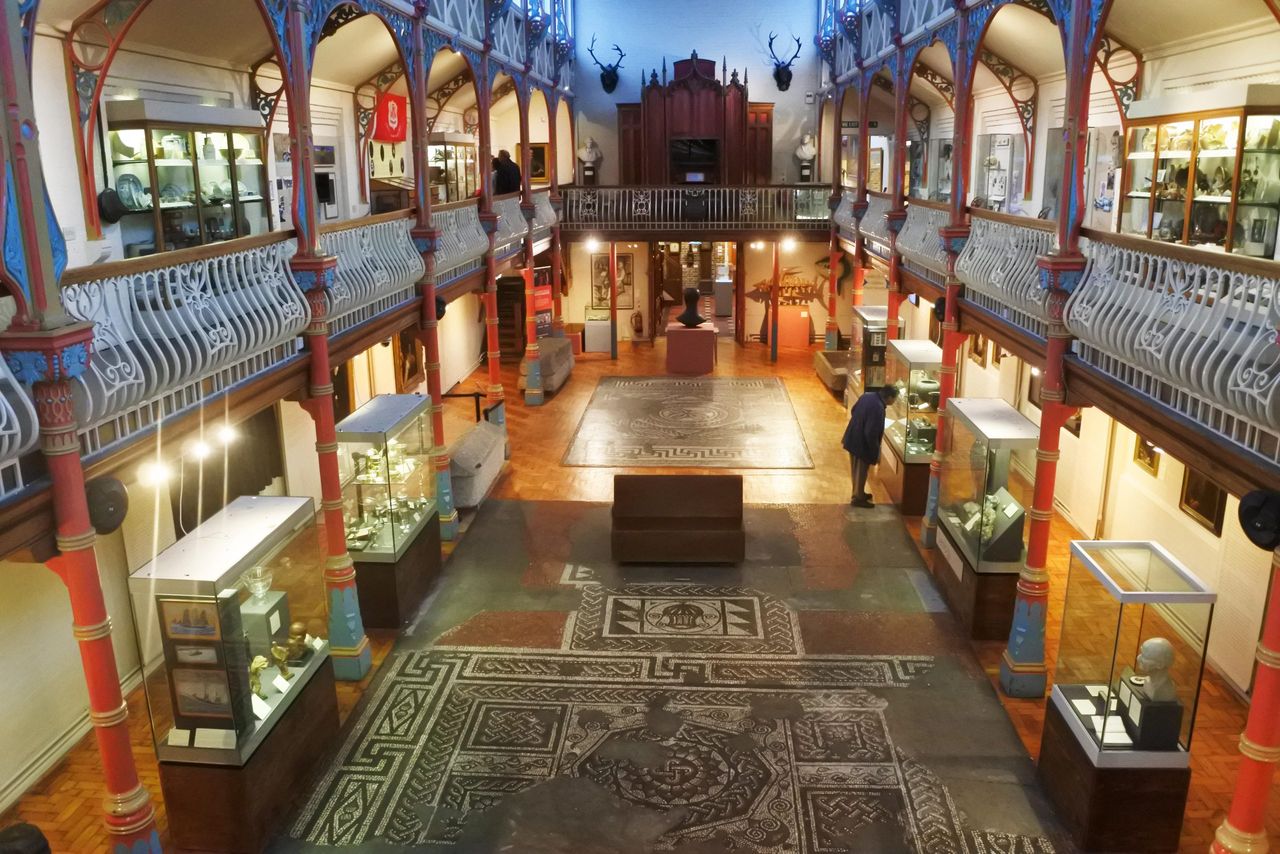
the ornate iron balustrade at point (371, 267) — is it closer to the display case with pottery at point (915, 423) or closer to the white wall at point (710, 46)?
the display case with pottery at point (915, 423)

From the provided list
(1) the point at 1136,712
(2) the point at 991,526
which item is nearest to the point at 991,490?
(2) the point at 991,526

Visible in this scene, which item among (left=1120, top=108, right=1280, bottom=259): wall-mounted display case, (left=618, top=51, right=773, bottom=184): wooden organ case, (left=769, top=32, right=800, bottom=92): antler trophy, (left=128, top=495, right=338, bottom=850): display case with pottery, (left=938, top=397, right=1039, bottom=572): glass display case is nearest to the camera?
(left=128, top=495, right=338, bottom=850): display case with pottery

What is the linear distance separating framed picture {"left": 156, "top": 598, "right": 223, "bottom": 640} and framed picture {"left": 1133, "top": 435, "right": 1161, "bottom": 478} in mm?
9214

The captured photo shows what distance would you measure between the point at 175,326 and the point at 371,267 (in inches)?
146

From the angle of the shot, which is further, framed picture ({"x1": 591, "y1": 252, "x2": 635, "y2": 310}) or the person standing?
framed picture ({"x1": 591, "y1": 252, "x2": 635, "y2": 310})

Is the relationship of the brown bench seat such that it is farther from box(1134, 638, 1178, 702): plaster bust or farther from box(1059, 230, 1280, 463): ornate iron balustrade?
box(1134, 638, 1178, 702): plaster bust

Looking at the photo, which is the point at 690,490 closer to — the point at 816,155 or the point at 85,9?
the point at 85,9

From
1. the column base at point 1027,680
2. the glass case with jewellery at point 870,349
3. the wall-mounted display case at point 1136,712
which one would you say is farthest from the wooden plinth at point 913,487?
the wall-mounted display case at point 1136,712

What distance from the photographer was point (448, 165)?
58.4 feet

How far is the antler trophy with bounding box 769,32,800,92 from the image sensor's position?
24.0 meters

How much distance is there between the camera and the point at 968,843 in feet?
21.9

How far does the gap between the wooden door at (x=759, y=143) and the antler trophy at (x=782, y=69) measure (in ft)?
1.96

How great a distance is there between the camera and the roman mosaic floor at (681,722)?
6922 mm

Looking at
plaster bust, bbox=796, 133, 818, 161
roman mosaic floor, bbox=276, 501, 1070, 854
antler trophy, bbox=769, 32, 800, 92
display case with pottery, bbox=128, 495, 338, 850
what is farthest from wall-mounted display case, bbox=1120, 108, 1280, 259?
antler trophy, bbox=769, 32, 800, 92
